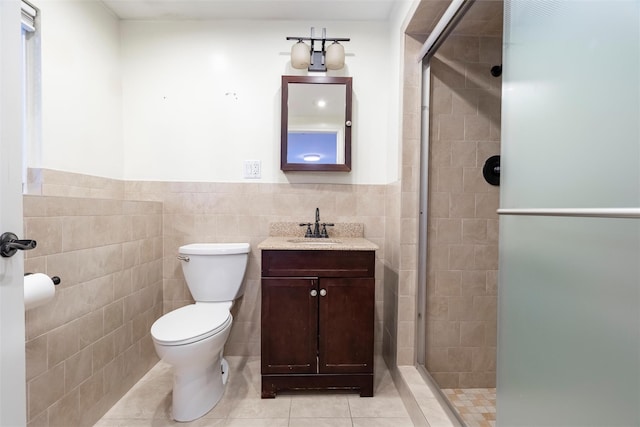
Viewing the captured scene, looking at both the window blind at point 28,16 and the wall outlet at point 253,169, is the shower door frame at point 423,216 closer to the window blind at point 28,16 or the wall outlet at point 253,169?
the wall outlet at point 253,169

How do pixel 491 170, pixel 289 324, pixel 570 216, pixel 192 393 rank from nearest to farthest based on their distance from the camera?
1. pixel 570 216
2. pixel 192 393
3. pixel 289 324
4. pixel 491 170

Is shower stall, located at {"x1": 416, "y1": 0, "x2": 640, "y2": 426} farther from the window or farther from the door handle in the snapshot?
the window

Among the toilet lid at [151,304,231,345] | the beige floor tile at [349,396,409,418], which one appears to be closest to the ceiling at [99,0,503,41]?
the toilet lid at [151,304,231,345]

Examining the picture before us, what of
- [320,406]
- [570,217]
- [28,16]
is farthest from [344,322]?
[28,16]

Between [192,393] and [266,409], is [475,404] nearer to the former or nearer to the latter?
[266,409]

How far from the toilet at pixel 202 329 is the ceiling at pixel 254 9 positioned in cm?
156

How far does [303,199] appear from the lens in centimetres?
201

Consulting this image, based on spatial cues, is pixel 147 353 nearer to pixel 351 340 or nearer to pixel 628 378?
pixel 351 340

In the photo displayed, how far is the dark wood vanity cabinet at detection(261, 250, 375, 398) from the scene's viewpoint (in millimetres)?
1534

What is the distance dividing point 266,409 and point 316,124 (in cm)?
172

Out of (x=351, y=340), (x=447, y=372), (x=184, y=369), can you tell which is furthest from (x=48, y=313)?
(x=447, y=372)

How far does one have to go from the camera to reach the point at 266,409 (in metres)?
1.48

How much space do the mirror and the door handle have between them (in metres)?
1.42

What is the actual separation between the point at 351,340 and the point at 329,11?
2050 mm
